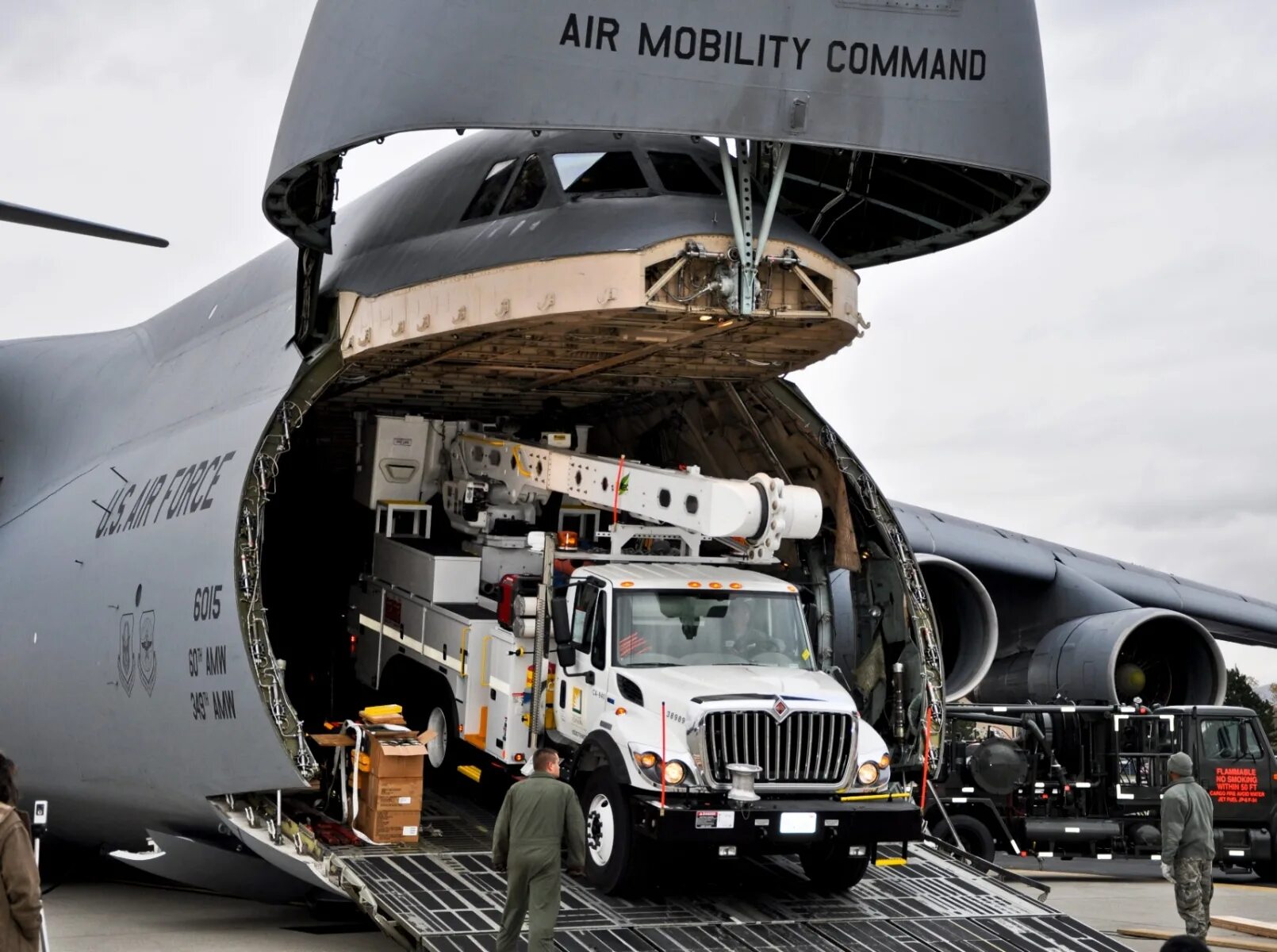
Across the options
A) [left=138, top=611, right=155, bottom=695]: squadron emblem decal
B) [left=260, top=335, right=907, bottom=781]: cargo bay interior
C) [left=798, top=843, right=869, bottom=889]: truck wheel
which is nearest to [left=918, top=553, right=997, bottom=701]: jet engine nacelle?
[left=260, top=335, right=907, bottom=781]: cargo bay interior

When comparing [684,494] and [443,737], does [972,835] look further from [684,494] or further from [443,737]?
[684,494]

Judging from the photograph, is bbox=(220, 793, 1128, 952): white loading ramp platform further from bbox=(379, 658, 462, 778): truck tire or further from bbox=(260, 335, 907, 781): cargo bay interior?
bbox=(260, 335, 907, 781): cargo bay interior

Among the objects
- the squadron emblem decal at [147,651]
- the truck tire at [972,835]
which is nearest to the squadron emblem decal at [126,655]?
the squadron emblem decal at [147,651]

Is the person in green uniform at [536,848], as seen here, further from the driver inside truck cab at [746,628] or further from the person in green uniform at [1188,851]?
the person in green uniform at [1188,851]

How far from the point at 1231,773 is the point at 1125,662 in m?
1.96

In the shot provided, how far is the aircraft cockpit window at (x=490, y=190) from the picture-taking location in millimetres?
11453

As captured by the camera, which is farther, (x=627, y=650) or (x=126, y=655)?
(x=126, y=655)

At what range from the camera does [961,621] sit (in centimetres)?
1524

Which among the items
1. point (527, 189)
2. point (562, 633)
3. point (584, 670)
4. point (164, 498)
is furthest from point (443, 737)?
point (527, 189)

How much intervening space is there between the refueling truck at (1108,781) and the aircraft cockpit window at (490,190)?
9.05 metres

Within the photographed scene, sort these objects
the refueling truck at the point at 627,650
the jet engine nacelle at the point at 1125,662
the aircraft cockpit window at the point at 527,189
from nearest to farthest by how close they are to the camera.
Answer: the refueling truck at the point at 627,650
the aircraft cockpit window at the point at 527,189
the jet engine nacelle at the point at 1125,662

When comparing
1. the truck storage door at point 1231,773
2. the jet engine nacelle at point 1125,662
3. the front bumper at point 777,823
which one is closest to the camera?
the front bumper at point 777,823

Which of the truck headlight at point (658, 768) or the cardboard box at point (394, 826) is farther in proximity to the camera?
the cardboard box at point (394, 826)

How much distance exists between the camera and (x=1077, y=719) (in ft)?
61.0
